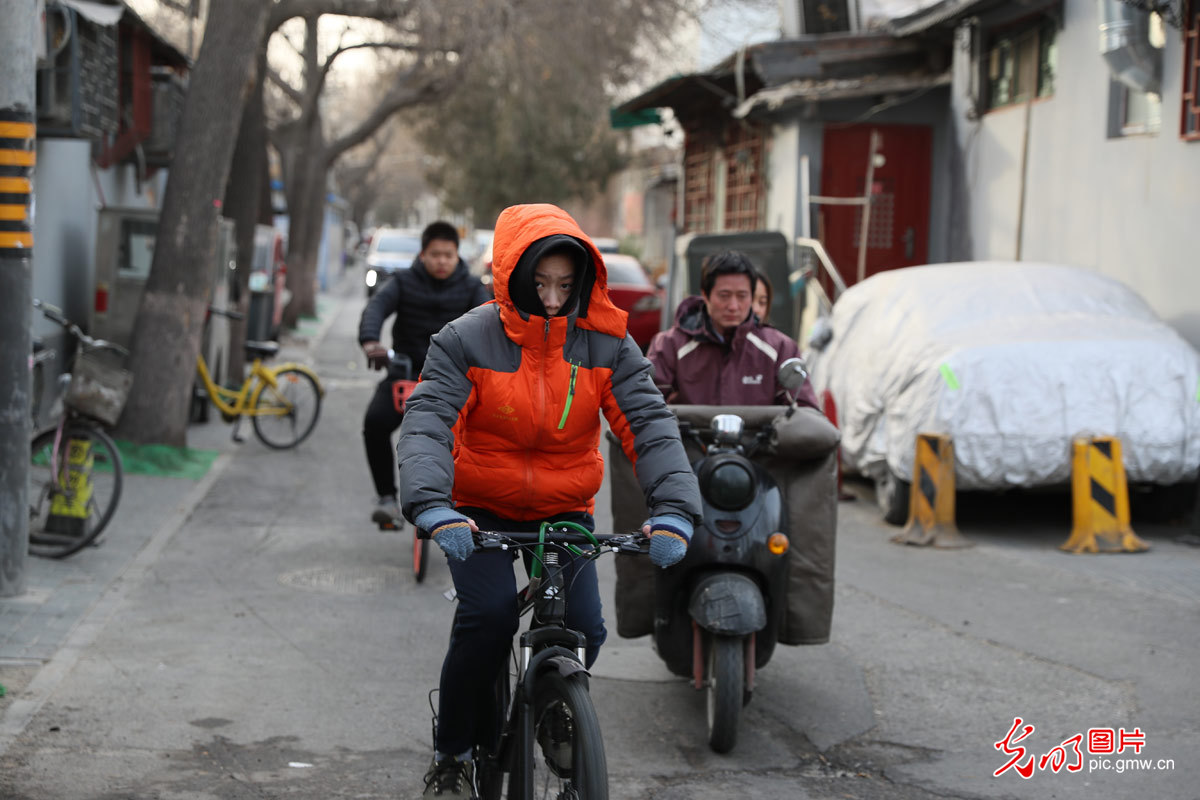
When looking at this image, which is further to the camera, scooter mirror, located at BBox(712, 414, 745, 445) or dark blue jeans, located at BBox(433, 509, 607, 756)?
scooter mirror, located at BBox(712, 414, 745, 445)

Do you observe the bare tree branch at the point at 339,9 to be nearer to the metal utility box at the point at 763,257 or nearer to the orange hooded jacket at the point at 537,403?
the metal utility box at the point at 763,257

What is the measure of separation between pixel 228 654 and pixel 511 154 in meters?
43.5

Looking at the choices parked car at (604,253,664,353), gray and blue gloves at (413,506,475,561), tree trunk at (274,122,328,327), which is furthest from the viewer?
tree trunk at (274,122,328,327)

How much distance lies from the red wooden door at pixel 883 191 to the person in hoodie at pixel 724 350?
12.6 metres

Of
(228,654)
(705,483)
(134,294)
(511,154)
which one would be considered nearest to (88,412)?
(228,654)

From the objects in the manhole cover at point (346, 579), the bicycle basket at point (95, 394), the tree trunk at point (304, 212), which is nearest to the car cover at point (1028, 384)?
the manhole cover at point (346, 579)

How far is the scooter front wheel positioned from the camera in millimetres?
4789

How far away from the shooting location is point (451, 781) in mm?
3838

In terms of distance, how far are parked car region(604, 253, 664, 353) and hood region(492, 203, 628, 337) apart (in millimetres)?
15512

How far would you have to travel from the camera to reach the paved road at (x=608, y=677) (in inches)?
184

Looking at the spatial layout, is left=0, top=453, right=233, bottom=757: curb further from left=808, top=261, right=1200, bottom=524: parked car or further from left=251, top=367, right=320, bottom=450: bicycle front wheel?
left=808, top=261, right=1200, bottom=524: parked car

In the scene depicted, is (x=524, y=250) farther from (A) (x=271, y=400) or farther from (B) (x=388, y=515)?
(A) (x=271, y=400)

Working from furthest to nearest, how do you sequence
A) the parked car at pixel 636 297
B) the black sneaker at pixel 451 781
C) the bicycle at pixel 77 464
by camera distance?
the parked car at pixel 636 297 → the bicycle at pixel 77 464 → the black sneaker at pixel 451 781

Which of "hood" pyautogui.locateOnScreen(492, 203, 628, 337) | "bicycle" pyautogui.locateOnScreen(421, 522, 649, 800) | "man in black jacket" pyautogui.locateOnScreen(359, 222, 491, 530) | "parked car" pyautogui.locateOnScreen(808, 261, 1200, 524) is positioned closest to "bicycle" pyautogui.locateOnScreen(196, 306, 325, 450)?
"man in black jacket" pyautogui.locateOnScreen(359, 222, 491, 530)
